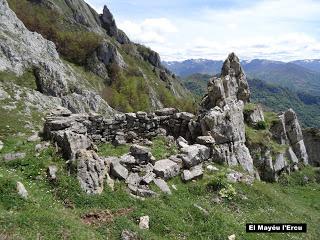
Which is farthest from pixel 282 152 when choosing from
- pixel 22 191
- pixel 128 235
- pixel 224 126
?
pixel 22 191

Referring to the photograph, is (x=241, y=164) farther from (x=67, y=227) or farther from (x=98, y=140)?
(x=67, y=227)

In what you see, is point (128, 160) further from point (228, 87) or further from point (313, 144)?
point (313, 144)

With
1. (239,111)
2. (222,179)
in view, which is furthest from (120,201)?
(239,111)

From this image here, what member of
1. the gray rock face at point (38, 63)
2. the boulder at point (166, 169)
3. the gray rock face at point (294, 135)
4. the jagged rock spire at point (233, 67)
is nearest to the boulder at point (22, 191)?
the boulder at point (166, 169)

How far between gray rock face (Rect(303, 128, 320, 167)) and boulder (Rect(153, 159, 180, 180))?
31.6 meters

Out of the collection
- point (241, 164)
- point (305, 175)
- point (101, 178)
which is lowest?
point (305, 175)

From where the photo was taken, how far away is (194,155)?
99.6ft

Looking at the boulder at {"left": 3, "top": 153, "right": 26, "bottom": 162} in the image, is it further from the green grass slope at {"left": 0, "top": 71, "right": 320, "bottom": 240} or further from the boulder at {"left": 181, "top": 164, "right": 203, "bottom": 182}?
the boulder at {"left": 181, "top": 164, "right": 203, "bottom": 182}

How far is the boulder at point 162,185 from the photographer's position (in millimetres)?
25344

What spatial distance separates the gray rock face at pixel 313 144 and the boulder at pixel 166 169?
1246 inches

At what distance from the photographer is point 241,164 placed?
36500mm

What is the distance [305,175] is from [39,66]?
67.1m

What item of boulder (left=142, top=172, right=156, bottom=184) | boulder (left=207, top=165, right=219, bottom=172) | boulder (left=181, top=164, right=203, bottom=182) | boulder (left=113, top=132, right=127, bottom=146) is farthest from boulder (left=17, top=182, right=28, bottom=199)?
boulder (left=207, top=165, right=219, bottom=172)

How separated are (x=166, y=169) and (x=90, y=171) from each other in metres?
5.64
